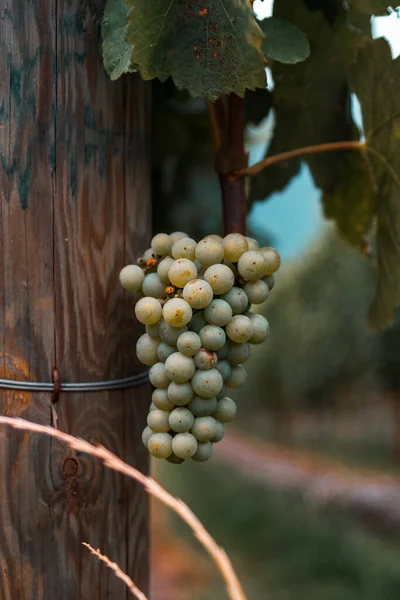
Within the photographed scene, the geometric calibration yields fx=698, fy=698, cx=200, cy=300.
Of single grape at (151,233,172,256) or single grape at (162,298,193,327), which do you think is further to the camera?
single grape at (151,233,172,256)

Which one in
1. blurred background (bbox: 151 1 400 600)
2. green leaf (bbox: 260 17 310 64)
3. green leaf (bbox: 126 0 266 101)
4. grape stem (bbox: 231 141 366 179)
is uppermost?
green leaf (bbox: 260 17 310 64)

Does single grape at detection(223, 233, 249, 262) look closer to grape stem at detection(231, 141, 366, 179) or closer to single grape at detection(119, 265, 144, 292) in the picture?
single grape at detection(119, 265, 144, 292)

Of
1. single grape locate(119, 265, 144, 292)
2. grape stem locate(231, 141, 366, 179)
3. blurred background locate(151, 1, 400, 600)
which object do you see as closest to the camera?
single grape locate(119, 265, 144, 292)

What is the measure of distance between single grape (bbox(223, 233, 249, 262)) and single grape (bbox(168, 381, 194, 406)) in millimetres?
215

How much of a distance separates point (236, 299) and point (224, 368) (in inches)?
4.4

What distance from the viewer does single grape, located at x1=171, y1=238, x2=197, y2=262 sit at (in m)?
1.10

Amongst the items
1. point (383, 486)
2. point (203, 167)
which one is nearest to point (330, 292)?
point (383, 486)

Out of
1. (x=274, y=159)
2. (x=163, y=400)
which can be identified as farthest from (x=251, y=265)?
(x=274, y=159)

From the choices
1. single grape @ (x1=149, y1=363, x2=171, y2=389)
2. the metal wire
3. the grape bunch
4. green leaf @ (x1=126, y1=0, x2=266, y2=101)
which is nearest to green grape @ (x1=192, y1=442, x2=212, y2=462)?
the grape bunch

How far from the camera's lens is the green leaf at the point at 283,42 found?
3.84 feet

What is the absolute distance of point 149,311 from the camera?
1.07 m

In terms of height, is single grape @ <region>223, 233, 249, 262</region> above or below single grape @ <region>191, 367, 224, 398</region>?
above

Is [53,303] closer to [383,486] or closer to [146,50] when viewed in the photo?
[146,50]

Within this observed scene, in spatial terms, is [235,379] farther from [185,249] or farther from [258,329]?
[185,249]
